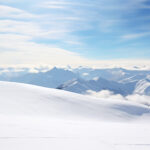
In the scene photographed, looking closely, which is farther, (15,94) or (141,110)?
(141,110)

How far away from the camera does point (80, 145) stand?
6.86m

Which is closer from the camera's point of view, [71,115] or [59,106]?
[71,115]

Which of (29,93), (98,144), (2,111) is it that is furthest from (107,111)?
(98,144)

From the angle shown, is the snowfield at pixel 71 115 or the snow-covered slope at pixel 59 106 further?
the snow-covered slope at pixel 59 106

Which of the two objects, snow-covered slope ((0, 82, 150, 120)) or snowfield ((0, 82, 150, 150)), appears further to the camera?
snow-covered slope ((0, 82, 150, 120))

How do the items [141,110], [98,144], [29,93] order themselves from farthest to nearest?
[141,110], [29,93], [98,144]

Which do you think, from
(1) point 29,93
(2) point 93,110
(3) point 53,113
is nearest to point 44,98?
(1) point 29,93

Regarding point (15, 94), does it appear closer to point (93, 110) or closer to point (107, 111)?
point (93, 110)

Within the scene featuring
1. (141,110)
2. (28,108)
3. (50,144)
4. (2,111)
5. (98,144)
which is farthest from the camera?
(141,110)

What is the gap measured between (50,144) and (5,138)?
1753 mm

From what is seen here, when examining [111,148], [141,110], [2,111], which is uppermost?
[141,110]

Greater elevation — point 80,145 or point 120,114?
point 120,114

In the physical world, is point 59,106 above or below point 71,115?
above

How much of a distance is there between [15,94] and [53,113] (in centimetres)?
790
